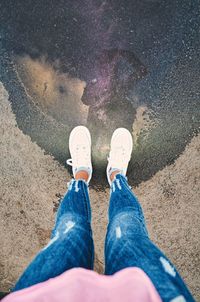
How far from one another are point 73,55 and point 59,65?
133 mm

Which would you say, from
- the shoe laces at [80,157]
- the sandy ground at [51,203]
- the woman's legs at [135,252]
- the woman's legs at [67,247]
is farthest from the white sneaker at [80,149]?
the woman's legs at [135,252]

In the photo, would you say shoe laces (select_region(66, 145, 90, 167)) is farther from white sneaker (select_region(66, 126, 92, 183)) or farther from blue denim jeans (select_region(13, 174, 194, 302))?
blue denim jeans (select_region(13, 174, 194, 302))

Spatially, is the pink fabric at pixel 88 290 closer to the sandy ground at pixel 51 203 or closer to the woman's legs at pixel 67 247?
the woman's legs at pixel 67 247

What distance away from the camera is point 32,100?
98.4 inches

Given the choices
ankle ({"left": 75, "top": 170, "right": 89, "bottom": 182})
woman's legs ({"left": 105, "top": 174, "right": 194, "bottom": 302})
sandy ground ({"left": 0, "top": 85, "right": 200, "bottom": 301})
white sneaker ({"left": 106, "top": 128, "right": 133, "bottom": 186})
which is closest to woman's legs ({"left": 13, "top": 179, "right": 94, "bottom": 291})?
woman's legs ({"left": 105, "top": 174, "right": 194, "bottom": 302})

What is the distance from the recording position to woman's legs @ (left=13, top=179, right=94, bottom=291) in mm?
1271

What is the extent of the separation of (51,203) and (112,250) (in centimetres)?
121

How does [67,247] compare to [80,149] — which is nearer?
[67,247]

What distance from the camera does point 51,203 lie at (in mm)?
2615

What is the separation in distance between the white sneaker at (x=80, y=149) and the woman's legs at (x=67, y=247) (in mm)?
450

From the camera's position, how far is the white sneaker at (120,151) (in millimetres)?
2414

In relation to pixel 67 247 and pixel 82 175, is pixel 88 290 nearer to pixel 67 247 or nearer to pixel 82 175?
pixel 67 247

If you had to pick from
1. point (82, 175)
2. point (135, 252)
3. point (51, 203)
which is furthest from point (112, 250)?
point (51, 203)

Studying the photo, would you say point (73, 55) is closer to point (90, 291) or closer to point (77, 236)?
point (77, 236)
